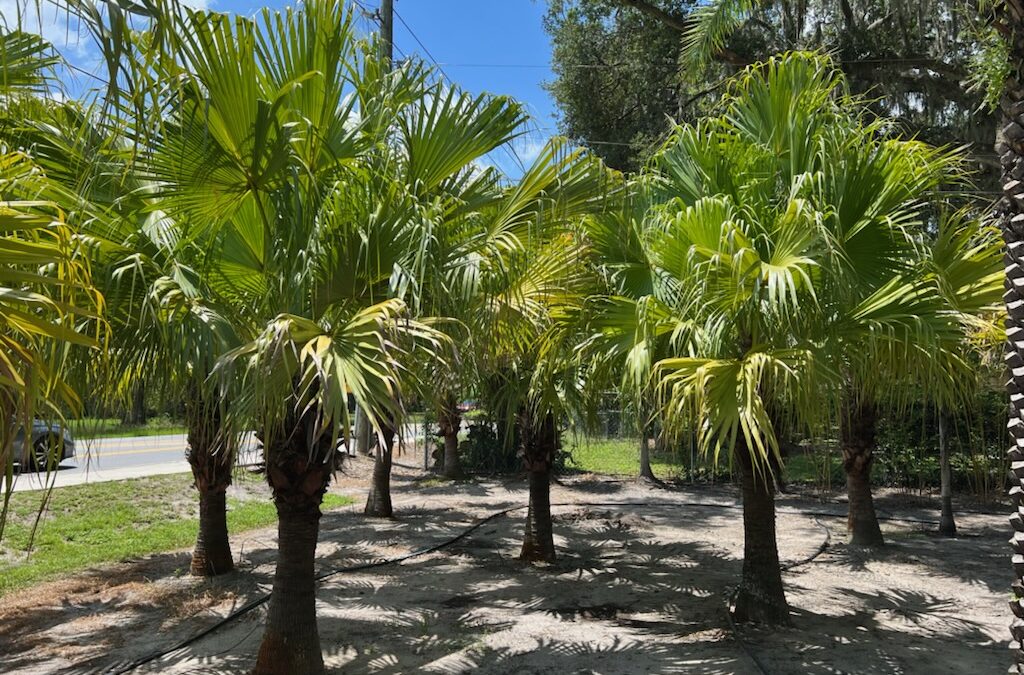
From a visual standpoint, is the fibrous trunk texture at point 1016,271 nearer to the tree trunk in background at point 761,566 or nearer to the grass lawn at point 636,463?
the tree trunk in background at point 761,566

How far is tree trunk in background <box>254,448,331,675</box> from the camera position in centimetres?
473

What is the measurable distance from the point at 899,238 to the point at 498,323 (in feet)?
9.51

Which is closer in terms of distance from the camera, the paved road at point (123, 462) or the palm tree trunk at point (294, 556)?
the palm tree trunk at point (294, 556)

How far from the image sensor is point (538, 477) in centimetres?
847

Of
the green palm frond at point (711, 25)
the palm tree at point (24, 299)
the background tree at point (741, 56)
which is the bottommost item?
the palm tree at point (24, 299)

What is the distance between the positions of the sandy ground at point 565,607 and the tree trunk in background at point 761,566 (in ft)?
0.57

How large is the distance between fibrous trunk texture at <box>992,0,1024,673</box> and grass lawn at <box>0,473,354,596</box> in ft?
28.2

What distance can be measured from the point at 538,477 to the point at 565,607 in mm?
1939

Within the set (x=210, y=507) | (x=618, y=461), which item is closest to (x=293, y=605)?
(x=210, y=507)

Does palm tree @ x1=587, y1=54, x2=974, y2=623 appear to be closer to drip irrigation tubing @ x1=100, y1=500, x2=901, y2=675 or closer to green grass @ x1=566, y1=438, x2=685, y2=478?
drip irrigation tubing @ x1=100, y1=500, x2=901, y2=675

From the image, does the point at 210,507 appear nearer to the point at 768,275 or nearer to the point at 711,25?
the point at 768,275

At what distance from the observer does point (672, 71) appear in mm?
15188

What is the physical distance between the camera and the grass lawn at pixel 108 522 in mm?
8727

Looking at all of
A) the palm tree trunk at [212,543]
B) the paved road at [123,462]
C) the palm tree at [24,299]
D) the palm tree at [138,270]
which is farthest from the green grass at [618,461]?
the palm tree at [24,299]
